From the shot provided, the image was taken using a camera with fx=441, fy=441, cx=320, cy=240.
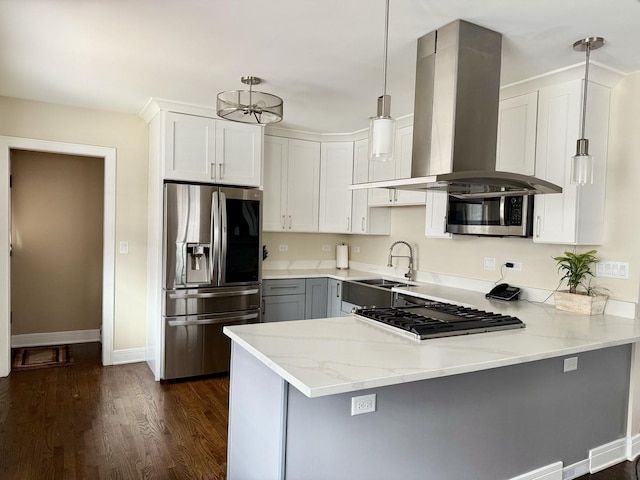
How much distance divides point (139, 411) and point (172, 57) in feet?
8.19

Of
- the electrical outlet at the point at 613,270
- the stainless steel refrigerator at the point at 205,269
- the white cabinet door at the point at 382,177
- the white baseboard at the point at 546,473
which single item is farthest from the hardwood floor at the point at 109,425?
the electrical outlet at the point at 613,270

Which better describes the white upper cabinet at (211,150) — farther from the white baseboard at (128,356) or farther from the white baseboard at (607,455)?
the white baseboard at (607,455)

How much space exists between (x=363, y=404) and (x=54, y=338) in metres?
4.41

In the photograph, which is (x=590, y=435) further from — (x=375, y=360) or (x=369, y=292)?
(x=369, y=292)

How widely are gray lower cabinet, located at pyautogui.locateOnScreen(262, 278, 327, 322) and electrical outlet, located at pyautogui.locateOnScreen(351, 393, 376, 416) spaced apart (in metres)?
2.71

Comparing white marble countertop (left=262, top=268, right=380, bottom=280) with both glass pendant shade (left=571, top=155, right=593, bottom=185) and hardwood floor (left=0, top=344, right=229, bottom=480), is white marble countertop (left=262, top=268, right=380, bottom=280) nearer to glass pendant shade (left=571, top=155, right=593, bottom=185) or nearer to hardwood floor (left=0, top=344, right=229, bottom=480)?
hardwood floor (left=0, top=344, right=229, bottom=480)

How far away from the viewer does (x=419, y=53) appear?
2.41 m

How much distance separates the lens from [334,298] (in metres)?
4.62

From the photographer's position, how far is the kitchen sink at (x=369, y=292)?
393 cm

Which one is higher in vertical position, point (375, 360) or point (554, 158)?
point (554, 158)

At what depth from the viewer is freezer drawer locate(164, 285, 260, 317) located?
3.80 m

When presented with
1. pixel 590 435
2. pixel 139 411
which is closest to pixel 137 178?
pixel 139 411

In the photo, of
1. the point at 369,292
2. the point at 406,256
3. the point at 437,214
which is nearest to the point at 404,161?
the point at 437,214

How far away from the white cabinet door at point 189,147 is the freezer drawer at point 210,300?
99 cm
